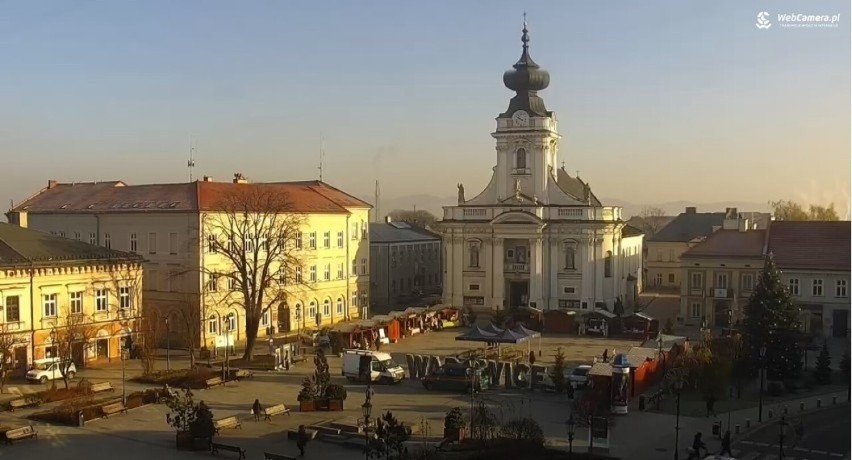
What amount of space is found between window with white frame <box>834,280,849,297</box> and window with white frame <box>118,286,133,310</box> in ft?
84.6

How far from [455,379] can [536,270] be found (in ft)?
59.4

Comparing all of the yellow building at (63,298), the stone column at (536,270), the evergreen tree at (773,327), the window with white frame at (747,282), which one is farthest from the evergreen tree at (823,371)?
the yellow building at (63,298)

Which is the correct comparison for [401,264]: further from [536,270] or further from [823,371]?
[823,371]

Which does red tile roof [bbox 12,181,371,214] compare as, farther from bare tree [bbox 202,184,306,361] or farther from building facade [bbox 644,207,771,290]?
building facade [bbox 644,207,771,290]

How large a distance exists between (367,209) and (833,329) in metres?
20.9

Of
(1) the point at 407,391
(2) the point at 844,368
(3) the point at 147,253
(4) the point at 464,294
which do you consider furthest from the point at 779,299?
(3) the point at 147,253

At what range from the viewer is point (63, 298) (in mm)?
27328

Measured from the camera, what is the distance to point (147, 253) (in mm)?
33812

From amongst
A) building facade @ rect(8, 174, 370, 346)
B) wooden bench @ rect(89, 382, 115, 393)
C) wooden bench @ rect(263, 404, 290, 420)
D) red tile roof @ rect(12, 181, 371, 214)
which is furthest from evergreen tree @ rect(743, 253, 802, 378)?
red tile roof @ rect(12, 181, 371, 214)

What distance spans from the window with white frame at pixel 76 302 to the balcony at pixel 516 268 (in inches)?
813

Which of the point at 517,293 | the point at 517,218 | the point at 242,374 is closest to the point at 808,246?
the point at 517,218

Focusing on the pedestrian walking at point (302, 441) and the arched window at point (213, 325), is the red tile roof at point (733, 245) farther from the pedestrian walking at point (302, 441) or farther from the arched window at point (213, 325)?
the pedestrian walking at point (302, 441)

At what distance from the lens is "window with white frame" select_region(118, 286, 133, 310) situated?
95.5ft

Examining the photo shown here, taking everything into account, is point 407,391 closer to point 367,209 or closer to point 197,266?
point 197,266
